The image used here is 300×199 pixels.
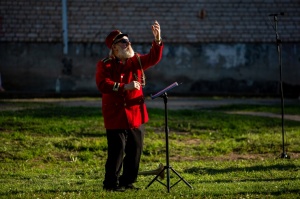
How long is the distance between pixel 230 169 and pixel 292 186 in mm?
2459

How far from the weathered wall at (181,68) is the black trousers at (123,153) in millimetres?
18696

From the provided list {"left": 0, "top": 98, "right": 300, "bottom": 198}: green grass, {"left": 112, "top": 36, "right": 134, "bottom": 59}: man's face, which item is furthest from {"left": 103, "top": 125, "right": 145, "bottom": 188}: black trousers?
{"left": 112, "top": 36, "right": 134, "bottom": 59}: man's face

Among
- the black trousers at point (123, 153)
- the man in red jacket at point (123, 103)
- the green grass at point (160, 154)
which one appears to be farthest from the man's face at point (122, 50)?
the green grass at point (160, 154)

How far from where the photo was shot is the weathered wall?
2752 centimetres

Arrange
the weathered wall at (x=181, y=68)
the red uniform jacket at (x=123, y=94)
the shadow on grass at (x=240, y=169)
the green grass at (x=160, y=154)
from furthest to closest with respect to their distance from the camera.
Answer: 1. the weathered wall at (x=181, y=68)
2. the shadow on grass at (x=240, y=169)
3. the green grass at (x=160, y=154)
4. the red uniform jacket at (x=123, y=94)

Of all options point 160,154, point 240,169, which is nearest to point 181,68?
point 160,154

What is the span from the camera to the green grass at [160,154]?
9.07 metres

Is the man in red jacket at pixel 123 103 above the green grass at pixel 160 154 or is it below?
above

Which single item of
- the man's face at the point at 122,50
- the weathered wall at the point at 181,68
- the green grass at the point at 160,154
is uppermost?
the man's face at the point at 122,50

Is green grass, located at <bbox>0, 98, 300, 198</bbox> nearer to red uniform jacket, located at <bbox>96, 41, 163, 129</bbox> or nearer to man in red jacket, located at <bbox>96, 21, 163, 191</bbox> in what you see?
man in red jacket, located at <bbox>96, 21, 163, 191</bbox>

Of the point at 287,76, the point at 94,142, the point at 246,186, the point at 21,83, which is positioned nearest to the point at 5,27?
the point at 21,83

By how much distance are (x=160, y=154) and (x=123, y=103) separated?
5019 mm

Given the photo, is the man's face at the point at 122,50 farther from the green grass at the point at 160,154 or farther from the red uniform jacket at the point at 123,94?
the green grass at the point at 160,154

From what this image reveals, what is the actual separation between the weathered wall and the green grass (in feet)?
23.8
